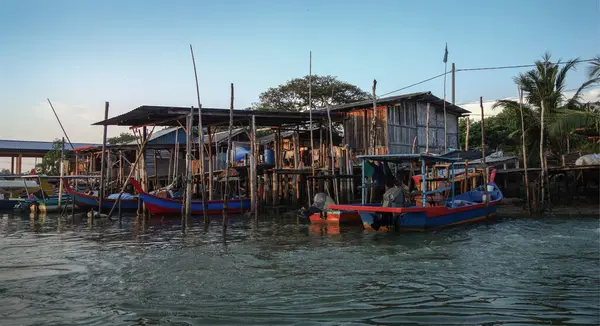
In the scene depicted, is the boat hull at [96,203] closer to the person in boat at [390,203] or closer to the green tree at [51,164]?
the green tree at [51,164]

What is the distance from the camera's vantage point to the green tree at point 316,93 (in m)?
31.3

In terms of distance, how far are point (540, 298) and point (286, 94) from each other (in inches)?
1066

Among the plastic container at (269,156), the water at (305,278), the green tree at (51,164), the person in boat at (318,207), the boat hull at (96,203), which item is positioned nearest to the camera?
the water at (305,278)

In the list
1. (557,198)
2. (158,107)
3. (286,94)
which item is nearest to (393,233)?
(158,107)

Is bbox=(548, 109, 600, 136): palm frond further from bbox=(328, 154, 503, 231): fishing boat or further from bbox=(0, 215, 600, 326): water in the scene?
bbox=(0, 215, 600, 326): water

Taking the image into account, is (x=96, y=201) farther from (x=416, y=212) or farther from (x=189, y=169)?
(x=416, y=212)

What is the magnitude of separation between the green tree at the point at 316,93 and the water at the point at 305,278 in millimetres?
18972

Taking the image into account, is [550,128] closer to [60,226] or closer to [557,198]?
[557,198]

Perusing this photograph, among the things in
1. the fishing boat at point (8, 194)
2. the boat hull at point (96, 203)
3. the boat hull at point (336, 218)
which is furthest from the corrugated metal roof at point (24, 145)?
the boat hull at point (336, 218)

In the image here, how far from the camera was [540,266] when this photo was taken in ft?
27.8

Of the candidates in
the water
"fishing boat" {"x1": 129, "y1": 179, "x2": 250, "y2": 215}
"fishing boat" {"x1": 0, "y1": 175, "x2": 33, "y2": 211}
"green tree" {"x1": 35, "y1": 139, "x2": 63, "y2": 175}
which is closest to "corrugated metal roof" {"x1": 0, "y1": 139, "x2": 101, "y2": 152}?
"green tree" {"x1": 35, "y1": 139, "x2": 63, "y2": 175}

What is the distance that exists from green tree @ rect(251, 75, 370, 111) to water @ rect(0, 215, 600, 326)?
18972mm

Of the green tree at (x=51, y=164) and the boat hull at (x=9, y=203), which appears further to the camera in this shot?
the green tree at (x=51, y=164)

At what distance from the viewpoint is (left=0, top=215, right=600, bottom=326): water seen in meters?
5.79
